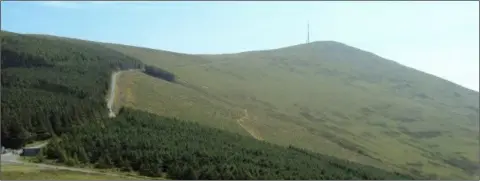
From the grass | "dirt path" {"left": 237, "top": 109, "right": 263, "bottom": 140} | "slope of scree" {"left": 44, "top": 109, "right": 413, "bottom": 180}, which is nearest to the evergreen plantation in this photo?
"slope of scree" {"left": 44, "top": 109, "right": 413, "bottom": 180}

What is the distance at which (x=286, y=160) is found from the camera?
116 meters

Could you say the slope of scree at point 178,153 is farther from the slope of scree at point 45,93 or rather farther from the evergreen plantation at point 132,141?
the slope of scree at point 45,93

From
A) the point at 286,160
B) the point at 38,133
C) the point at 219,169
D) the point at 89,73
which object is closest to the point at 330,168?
the point at 286,160

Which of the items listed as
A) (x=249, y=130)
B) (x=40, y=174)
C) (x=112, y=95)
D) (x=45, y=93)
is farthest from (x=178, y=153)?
(x=249, y=130)

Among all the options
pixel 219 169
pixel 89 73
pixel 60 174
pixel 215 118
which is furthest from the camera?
pixel 89 73

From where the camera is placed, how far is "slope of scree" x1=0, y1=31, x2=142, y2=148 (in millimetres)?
105562

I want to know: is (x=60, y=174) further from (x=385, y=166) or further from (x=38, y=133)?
(x=385, y=166)

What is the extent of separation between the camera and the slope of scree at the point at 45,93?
106 m

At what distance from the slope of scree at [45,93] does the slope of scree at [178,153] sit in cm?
598

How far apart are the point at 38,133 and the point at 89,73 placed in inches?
2767

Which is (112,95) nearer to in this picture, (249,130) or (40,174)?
(249,130)

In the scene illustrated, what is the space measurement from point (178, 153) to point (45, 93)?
47270 mm

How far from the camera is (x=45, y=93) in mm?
131875

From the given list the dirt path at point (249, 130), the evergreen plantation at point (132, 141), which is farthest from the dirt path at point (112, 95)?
the dirt path at point (249, 130)
